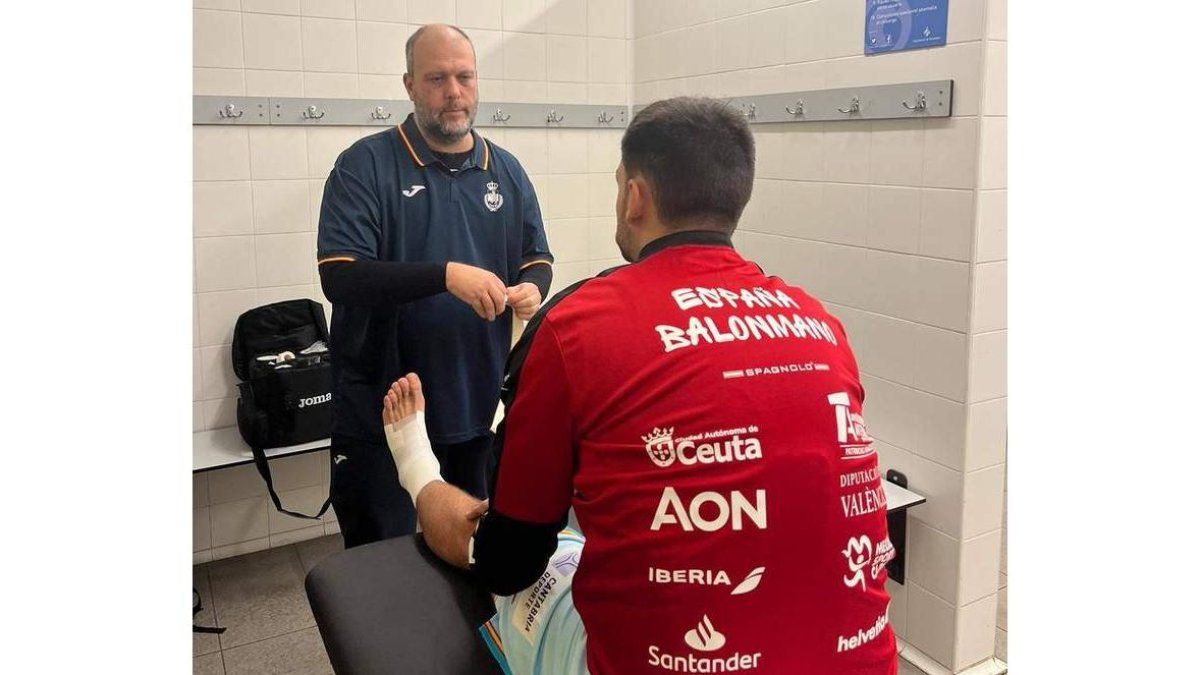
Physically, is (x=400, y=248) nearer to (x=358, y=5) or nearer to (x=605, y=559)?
(x=605, y=559)

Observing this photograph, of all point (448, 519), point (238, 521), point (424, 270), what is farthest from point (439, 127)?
point (238, 521)

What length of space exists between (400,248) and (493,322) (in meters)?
0.29

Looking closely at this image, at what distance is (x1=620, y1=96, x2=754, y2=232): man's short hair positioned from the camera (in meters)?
1.28

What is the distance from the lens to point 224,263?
305 cm

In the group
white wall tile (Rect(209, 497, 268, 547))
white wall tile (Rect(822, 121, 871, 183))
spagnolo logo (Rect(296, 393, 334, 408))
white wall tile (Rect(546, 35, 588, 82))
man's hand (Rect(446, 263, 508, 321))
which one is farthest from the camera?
white wall tile (Rect(546, 35, 588, 82))

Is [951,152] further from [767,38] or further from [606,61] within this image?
[606,61]

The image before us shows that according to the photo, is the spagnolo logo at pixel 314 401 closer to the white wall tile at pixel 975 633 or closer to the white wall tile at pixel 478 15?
the white wall tile at pixel 478 15

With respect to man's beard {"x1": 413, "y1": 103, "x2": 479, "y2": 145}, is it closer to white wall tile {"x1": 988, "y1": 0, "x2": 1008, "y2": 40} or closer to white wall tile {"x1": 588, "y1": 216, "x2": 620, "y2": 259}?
white wall tile {"x1": 988, "y1": 0, "x2": 1008, "y2": 40}

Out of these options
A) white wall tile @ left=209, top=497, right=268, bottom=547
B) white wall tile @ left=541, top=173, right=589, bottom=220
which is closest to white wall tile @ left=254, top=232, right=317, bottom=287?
white wall tile @ left=209, top=497, right=268, bottom=547

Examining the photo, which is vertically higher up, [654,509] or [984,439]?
[654,509]

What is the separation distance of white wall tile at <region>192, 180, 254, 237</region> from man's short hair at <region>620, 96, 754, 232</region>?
2.11 metres

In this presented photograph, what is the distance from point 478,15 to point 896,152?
1.63m

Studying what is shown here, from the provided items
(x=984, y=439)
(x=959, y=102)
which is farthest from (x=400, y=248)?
(x=984, y=439)

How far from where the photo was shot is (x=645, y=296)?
Answer: 119 cm
